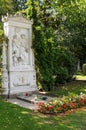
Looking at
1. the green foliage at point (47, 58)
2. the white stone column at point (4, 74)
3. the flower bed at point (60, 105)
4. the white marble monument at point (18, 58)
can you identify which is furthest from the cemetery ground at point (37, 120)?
the green foliage at point (47, 58)

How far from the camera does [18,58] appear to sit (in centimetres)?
1148

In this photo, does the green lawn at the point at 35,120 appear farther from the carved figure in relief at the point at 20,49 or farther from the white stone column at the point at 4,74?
the carved figure in relief at the point at 20,49

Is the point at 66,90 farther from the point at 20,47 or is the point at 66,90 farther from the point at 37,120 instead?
the point at 37,120

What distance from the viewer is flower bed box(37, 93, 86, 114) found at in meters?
8.11

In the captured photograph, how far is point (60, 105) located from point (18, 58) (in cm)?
404

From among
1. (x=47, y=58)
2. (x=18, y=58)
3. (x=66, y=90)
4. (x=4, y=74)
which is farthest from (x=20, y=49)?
(x=66, y=90)

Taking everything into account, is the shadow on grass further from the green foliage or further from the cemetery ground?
the cemetery ground

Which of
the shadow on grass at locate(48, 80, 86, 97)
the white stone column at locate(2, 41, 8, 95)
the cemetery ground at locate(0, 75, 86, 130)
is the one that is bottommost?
the shadow on grass at locate(48, 80, 86, 97)

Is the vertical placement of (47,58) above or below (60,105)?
above

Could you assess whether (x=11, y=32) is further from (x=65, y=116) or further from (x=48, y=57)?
(x=65, y=116)

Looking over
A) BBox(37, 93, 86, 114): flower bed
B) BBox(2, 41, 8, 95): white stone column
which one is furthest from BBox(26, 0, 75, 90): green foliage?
BBox(37, 93, 86, 114): flower bed

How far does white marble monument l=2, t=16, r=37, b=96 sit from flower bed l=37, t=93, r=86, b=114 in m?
2.92

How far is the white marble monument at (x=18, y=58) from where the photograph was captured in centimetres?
1096

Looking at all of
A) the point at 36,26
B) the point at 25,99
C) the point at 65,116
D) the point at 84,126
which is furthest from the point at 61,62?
the point at 84,126
